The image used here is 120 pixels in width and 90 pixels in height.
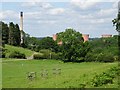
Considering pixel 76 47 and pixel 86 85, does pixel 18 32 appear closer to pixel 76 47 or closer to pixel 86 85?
pixel 76 47

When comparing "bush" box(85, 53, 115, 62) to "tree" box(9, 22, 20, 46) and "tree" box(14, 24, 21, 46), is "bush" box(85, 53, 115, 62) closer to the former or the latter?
"tree" box(9, 22, 20, 46)

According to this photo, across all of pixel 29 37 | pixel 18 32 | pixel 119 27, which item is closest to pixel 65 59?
pixel 18 32

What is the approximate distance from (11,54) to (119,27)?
79728 millimetres

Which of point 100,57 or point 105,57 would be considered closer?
point 105,57

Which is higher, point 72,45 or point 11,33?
point 11,33

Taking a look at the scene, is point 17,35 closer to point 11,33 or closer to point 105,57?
point 11,33

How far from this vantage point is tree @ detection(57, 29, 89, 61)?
101 metres

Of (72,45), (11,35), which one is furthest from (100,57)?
(11,35)

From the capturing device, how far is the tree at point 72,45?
330 ft

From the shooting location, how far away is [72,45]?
10394cm

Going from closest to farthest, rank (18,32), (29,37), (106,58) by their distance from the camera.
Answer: (106,58), (18,32), (29,37)

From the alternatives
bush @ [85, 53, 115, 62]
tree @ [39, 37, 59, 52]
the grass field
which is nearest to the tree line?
tree @ [39, 37, 59, 52]

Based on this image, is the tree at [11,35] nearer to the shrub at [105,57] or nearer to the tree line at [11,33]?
the tree line at [11,33]

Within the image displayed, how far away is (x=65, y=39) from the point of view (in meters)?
106
